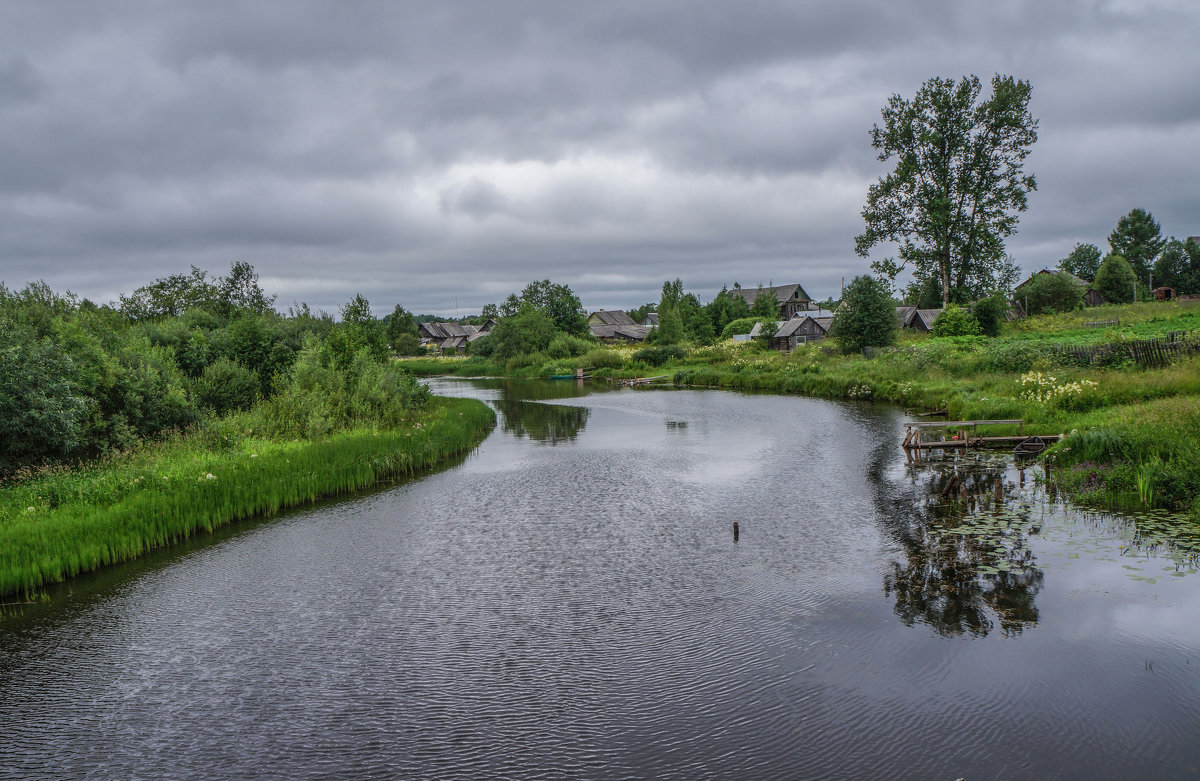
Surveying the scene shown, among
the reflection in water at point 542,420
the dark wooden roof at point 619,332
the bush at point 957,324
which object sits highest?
the dark wooden roof at point 619,332

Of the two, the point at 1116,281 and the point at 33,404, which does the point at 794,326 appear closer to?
the point at 1116,281

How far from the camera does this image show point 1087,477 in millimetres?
16328

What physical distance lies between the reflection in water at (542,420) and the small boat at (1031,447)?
1651 centimetres

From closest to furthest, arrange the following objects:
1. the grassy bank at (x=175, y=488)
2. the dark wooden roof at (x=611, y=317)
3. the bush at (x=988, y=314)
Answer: the grassy bank at (x=175, y=488), the bush at (x=988, y=314), the dark wooden roof at (x=611, y=317)

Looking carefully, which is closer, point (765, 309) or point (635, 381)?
point (635, 381)

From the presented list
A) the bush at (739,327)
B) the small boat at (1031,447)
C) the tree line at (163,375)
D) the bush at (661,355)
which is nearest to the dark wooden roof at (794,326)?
the bush at (661,355)

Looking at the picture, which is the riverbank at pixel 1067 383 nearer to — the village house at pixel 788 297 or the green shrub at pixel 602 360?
the green shrub at pixel 602 360

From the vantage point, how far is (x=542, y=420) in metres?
38.1

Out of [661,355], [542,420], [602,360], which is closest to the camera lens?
[542,420]

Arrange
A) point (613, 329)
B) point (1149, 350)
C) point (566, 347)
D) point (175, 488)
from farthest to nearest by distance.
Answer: point (613, 329) < point (566, 347) < point (1149, 350) < point (175, 488)

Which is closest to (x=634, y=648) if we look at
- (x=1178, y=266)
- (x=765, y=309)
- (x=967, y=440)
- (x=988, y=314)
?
(x=967, y=440)

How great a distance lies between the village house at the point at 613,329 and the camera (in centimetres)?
11788

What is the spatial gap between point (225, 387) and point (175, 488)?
1070 cm

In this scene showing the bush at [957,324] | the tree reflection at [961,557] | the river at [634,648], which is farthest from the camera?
the bush at [957,324]
